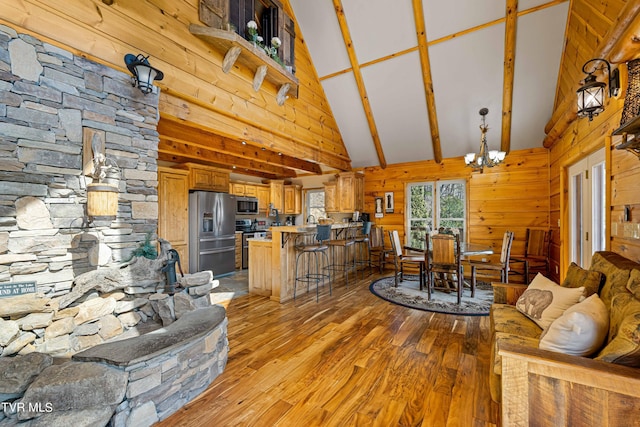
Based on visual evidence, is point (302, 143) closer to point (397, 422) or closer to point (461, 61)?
point (461, 61)

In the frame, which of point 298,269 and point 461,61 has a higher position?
point 461,61

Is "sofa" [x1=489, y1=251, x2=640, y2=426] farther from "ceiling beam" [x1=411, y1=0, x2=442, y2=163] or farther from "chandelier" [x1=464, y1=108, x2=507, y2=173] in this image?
"ceiling beam" [x1=411, y1=0, x2=442, y2=163]

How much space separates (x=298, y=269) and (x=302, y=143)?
229 cm

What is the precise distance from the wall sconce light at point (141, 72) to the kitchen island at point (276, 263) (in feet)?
7.41

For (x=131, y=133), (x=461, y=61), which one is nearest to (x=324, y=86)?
(x=461, y=61)

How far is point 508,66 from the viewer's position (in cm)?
410

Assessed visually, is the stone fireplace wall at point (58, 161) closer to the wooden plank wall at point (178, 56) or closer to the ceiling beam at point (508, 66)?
the wooden plank wall at point (178, 56)

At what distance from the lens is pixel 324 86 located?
17.7 ft

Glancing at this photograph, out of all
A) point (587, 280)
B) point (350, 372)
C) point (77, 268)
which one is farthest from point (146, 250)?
point (587, 280)

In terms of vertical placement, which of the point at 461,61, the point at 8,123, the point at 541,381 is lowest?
the point at 541,381

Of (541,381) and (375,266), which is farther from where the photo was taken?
(375,266)

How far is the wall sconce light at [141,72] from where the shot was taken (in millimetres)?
2332

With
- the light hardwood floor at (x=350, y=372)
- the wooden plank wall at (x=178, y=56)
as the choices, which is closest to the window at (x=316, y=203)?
the wooden plank wall at (x=178, y=56)

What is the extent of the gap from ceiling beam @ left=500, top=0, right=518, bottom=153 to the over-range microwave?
5.54 meters
